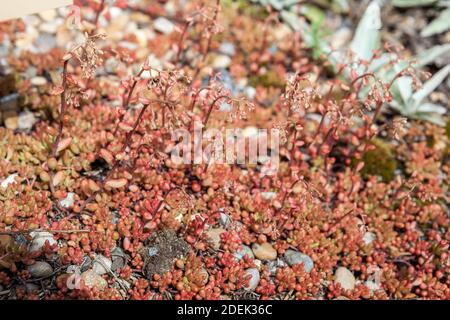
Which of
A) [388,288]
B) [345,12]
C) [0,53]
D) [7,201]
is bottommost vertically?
[388,288]

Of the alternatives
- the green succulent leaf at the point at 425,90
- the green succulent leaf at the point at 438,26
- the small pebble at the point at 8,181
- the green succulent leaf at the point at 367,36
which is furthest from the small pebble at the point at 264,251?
the green succulent leaf at the point at 438,26

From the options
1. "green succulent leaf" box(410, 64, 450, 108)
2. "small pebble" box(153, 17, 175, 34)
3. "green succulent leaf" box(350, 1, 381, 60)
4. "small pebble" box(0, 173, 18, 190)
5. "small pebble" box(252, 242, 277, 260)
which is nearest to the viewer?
"small pebble" box(0, 173, 18, 190)

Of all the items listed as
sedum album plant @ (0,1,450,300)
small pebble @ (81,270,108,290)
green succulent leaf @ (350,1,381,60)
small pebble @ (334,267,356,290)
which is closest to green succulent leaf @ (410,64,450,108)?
sedum album plant @ (0,1,450,300)

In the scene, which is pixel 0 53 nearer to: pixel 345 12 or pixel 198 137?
pixel 198 137

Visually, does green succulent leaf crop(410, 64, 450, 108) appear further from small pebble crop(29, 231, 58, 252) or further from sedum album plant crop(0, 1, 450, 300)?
small pebble crop(29, 231, 58, 252)

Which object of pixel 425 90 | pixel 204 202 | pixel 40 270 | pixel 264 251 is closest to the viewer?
pixel 40 270

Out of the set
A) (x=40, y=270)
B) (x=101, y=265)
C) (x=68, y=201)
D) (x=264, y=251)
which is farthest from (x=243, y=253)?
(x=40, y=270)

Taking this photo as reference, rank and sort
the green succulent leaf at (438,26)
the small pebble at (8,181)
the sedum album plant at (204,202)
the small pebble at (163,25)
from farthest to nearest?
the green succulent leaf at (438,26) → the small pebble at (163,25) → the small pebble at (8,181) → the sedum album plant at (204,202)

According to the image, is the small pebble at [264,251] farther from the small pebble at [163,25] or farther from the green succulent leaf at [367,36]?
the small pebble at [163,25]

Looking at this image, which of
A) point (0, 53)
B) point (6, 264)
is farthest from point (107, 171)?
point (0, 53)

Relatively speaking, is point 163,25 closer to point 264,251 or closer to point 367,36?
point 367,36

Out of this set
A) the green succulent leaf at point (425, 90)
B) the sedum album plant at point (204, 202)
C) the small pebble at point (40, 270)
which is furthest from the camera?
the green succulent leaf at point (425, 90)
